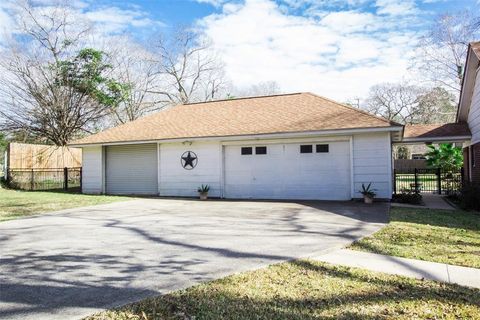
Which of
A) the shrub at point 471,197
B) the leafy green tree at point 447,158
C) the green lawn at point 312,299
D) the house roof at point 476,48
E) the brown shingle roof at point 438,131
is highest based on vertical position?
the house roof at point 476,48

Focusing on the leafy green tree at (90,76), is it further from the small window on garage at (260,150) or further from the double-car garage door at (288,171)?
the small window on garage at (260,150)

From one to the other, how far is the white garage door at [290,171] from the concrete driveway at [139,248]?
2.62 m

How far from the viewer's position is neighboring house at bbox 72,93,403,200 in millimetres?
13531

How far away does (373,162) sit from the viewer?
43.8 feet

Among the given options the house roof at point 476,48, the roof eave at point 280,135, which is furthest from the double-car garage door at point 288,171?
the house roof at point 476,48

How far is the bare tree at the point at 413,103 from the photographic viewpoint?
38938 millimetres

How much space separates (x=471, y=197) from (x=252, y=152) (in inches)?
313

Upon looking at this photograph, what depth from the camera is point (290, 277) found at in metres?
4.66

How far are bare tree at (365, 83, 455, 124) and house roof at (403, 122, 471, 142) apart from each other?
23.1m

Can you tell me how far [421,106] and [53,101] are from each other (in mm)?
39090

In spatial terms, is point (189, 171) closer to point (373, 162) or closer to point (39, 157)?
point (373, 162)

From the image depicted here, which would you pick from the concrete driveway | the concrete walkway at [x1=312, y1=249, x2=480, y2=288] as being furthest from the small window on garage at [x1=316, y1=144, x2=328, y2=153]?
the concrete walkway at [x1=312, y1=249, x2=480, y2=288]

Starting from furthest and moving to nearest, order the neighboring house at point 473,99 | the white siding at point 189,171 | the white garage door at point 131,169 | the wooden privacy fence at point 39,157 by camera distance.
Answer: the wooden privacy fence at point 39,157
the white garage door at point 131,169
the white siding at point 189,171
the neighboring house at point 473,99

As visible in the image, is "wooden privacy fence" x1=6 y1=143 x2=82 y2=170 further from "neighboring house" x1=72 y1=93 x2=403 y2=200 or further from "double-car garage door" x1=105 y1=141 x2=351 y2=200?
"double-car garage door" x1=105 y1=141 x2=351 y2=200
